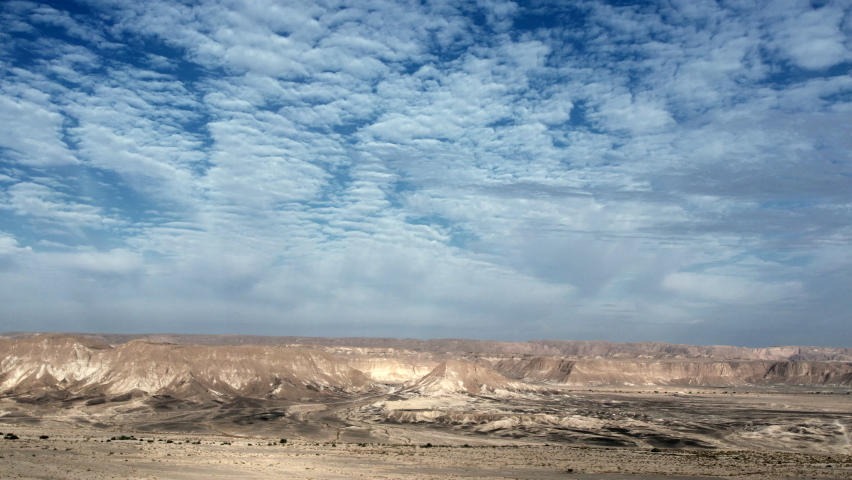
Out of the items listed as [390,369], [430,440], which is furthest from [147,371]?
[390,369]

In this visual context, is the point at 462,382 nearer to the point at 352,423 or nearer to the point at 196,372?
the point at 196,372

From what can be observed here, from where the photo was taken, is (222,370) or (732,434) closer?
(732,434)

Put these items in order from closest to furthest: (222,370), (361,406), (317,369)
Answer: (361,406) < (222,370) < (317,369)

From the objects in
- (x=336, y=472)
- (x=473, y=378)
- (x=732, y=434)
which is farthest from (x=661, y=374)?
(x=336, y=472)

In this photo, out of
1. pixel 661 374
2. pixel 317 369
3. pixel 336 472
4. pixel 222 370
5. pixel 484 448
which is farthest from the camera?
pixel 661 374

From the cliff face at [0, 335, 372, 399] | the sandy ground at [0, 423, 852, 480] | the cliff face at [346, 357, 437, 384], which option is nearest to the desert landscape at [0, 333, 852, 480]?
→ the sandy ground at [0, 423, 852, 480]

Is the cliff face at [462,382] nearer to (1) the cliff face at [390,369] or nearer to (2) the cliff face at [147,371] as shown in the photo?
(2) the cliff face at [147,371]

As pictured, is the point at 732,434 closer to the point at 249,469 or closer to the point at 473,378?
the point at 249,469
